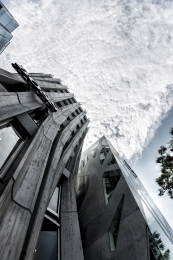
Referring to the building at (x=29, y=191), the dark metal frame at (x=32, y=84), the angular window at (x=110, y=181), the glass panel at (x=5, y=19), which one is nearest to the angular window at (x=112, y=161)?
the angular window at (x=110, y=181)

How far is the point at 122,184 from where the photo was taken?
1444cm

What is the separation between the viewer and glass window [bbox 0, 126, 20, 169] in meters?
6.70

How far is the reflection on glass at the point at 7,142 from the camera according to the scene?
22.0 ft

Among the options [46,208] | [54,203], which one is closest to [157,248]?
[54,203]

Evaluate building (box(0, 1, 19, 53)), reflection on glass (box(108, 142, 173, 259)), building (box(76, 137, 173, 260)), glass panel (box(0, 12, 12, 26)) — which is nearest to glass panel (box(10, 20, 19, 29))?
building (box(0, 1, 19, 53))

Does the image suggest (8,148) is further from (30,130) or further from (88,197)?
(88,197)

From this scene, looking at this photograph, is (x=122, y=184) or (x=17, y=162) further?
(x=122, y=184)

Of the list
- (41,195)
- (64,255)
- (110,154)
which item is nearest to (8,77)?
(41,195)

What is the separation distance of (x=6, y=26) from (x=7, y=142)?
30.2 metres

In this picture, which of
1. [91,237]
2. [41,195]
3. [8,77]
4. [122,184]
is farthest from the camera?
[122,184]

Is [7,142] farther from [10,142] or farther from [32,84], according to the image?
[32,84]

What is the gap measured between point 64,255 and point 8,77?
1155 centimetres

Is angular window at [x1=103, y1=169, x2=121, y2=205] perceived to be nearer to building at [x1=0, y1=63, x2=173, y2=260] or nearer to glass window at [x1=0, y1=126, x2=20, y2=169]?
building at [x1=0, y1=63, x2=173, y2=260]

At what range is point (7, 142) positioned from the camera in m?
7.17
